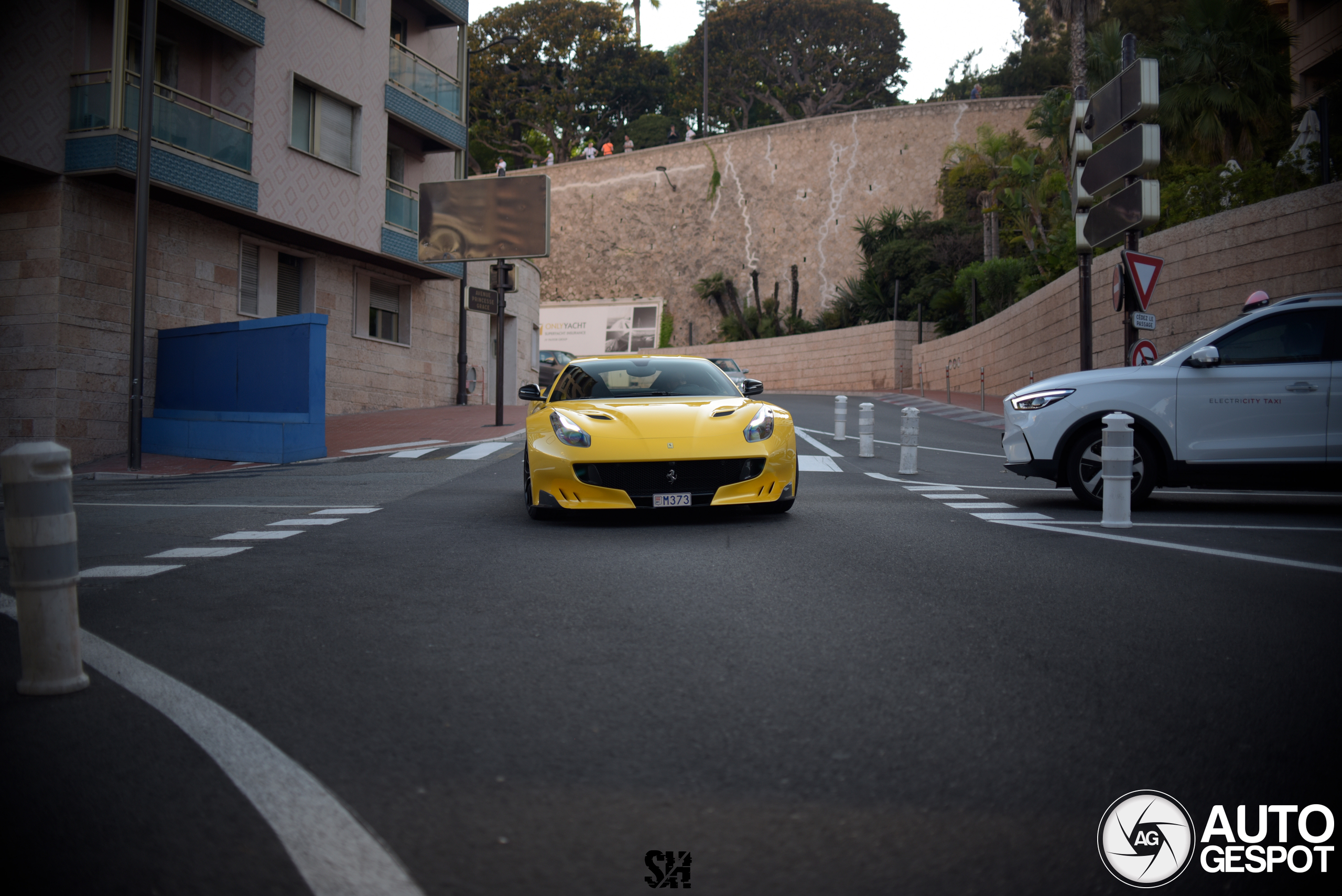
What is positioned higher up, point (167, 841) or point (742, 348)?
point (742, 348)

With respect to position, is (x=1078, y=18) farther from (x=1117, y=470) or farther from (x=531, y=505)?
(x=531, y=505)

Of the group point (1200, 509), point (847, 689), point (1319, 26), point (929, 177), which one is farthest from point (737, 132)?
point (847, 689)

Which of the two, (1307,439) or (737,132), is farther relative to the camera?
(737,132)

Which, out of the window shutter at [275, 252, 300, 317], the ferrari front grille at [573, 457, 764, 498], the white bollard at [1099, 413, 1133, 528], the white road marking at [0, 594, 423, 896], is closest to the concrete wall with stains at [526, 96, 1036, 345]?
the window shutter at [275, 252, 300, 317]

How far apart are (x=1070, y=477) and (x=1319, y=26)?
2971 centimetres

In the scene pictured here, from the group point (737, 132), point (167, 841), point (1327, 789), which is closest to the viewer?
point (167, 841)

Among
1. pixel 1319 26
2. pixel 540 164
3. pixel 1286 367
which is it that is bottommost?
pixel 1286 367

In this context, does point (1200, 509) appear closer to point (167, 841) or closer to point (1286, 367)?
point (1286, 367)

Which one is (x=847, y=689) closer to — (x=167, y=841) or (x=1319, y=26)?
(x=167, y=841)

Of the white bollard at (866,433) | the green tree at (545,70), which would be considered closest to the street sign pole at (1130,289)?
the white bollard at (866,433)

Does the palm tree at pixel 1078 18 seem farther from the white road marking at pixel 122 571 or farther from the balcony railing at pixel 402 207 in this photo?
the white road marking at pixel 122 571

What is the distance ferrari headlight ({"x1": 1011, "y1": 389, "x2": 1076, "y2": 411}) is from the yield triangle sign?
5.61 m

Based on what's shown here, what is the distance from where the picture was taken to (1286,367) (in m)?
9.10

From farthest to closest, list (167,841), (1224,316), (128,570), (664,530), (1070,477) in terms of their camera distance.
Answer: (1224,316) → (1070,477) → (664,530) → (128,570) → (167,841)
